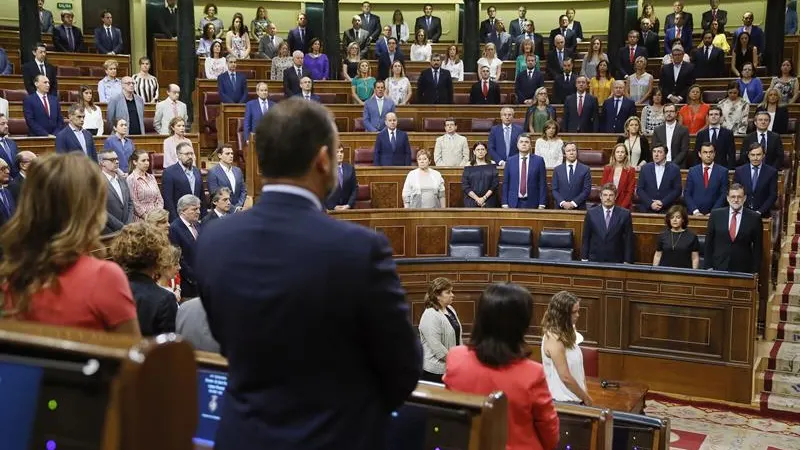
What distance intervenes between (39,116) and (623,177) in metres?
5.09

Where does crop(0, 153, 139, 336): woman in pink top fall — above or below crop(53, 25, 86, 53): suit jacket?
below

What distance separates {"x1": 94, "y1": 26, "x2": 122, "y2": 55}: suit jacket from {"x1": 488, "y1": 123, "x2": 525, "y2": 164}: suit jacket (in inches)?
221

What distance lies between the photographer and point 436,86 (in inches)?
410

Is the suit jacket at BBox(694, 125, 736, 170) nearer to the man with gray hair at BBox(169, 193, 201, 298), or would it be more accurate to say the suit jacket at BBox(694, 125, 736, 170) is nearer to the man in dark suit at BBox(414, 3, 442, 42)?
the man with gray hair at BBox(169, 193, 201, 298)

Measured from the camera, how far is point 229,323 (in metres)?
1.35

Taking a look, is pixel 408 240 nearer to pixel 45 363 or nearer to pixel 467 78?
pixel 467 78

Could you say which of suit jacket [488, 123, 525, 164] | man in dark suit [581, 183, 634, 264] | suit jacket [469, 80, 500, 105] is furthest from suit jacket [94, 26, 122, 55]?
man in dark suit [581, 183, 634, 264]

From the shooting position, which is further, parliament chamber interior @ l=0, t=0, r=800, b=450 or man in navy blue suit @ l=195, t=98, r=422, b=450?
parliament chamber interior @ l=0, t=0, r=800, b=450

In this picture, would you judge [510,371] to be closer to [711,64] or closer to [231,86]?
[231,86]

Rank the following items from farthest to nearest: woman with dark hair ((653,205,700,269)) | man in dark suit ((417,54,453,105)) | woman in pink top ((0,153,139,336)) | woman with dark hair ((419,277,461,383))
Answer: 1. man in dark suit ((417,54,453,105))
2. woman with dark hair ((653,205,700,269))
3. woman with dark hair ((419,277,461,383))
4. woman in pink top ((0,153,139,336))

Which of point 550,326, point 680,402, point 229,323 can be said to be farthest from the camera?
point 680,402

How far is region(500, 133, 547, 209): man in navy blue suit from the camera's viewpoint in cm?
774

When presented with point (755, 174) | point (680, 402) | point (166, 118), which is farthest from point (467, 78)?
point (680, 402)

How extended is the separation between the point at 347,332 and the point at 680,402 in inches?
217
